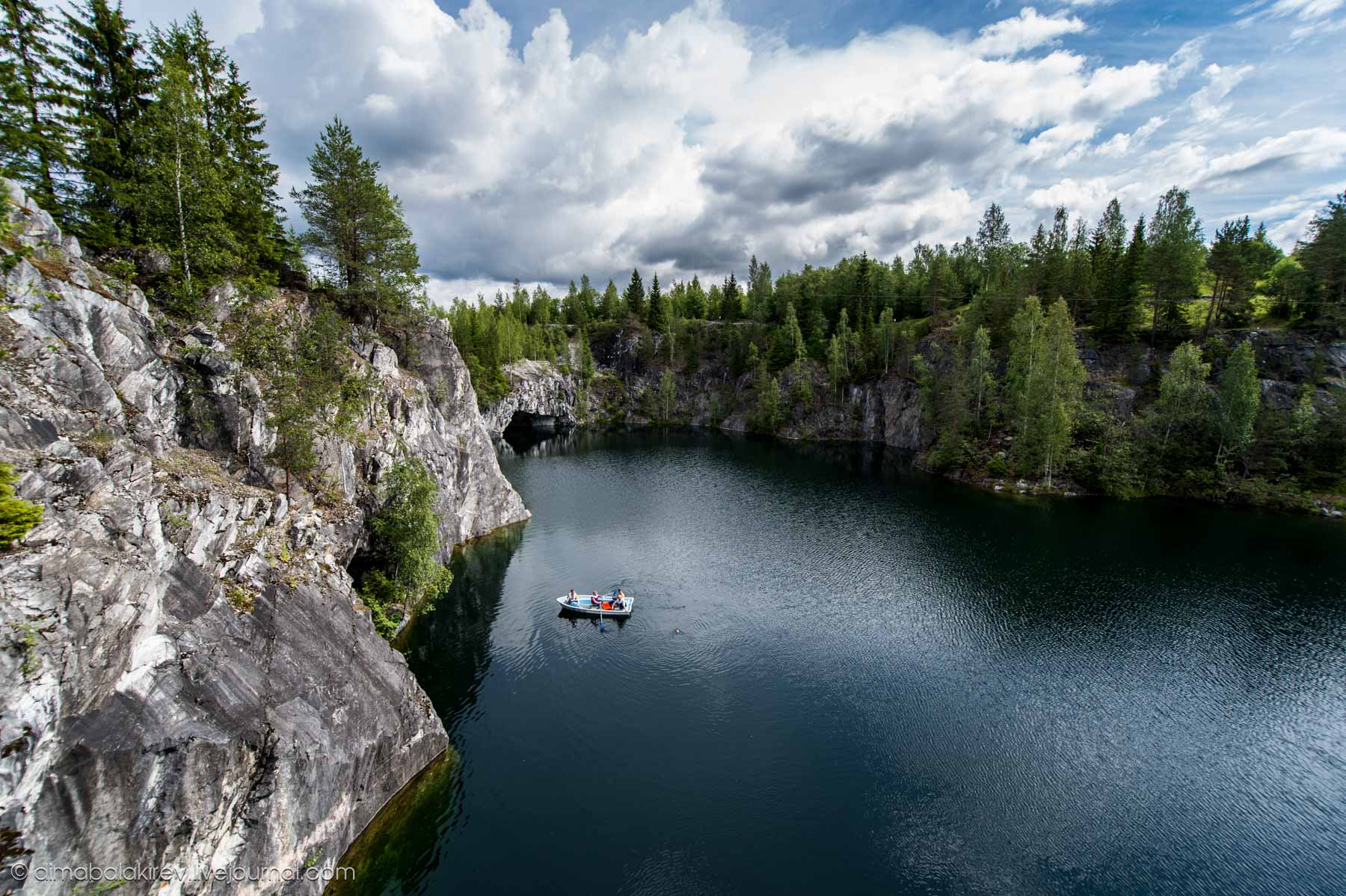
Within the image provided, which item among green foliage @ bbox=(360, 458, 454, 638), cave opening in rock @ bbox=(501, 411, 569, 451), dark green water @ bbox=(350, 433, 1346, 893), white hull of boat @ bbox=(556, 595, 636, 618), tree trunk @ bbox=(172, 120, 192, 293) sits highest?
tree trunk @ bbox=(172, 120, 192, 293)

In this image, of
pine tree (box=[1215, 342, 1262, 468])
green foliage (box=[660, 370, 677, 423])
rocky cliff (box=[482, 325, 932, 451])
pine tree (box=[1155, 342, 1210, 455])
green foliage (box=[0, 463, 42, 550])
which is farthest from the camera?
green foliage (box=[660, 370, 677, 423])

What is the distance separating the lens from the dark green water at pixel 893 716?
70.8 ft

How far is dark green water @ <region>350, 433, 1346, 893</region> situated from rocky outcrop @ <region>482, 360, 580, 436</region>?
2683 inches

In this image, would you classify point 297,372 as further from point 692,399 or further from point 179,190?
point 692,399

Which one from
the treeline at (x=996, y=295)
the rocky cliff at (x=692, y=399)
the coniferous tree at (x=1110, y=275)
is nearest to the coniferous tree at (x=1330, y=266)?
the treeline at (x=996, y=295)

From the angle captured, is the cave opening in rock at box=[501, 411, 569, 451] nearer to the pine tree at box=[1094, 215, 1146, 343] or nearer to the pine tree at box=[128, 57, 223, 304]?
the pine tree at box=[128, 57, 223, 304]

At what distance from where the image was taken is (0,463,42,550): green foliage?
12484 millimetres

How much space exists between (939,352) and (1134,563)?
6249 centimetres

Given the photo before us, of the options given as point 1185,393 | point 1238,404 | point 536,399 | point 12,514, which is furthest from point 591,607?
point 536,399

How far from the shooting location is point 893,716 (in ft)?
98.6

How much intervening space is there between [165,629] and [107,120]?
1205 inches

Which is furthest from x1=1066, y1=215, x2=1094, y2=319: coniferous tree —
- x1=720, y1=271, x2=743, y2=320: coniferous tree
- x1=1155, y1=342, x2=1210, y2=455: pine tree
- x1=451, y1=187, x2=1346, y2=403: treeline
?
x1=720, y1=271, x2=743, y2=320: coniferous tree

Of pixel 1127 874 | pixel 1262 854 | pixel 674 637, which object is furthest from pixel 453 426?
pixel 1262 854

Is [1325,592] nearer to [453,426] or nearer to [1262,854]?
[1262,854]
